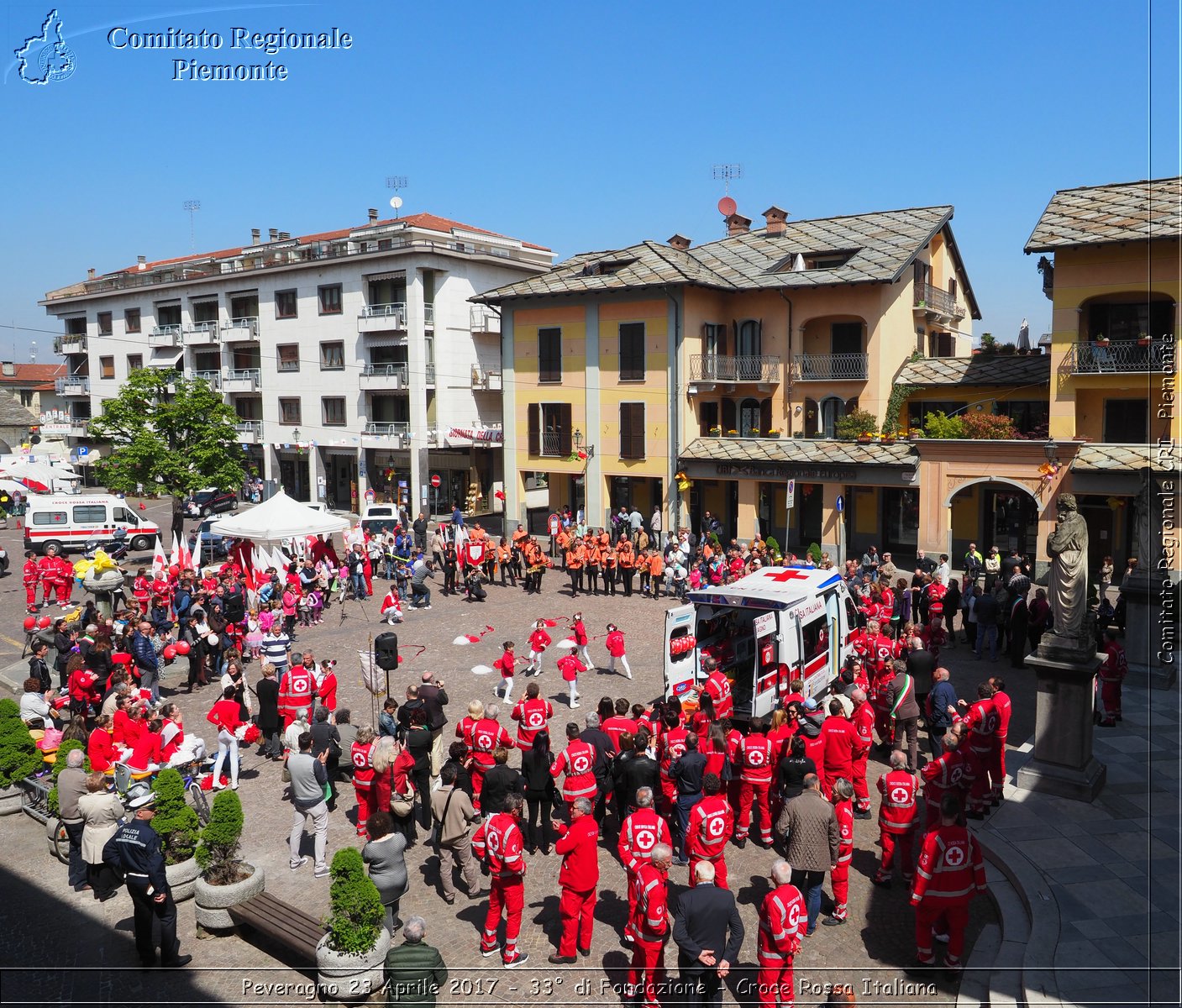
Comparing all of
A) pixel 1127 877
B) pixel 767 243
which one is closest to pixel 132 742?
pixel 1127 877

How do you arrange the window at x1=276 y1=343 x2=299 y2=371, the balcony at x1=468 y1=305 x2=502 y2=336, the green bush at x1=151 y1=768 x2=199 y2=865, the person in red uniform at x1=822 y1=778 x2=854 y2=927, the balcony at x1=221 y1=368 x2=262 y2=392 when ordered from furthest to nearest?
the balcony at x1=221 y1=368 x2=262 y2=392 < the window at x1=276 y1=343 x2=299 y2=371 < the balcony at x1=468 y1=305 x2=502 y2=336 < the green bush at x1=151 y1=768 x2=199 y2=865 < the person in red uniform at x1=822 y1=778 x2=854 y2=927

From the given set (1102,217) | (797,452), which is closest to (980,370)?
(1102,217)

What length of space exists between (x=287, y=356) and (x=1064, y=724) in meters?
44.8

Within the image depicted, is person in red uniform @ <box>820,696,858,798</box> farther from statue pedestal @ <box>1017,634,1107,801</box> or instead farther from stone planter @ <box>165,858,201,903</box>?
stone planter @ <box>165,858,201,903</box>

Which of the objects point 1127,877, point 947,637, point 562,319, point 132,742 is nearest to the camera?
point 1127,877

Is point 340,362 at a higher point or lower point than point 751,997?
higher

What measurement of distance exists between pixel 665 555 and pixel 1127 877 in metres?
18.4

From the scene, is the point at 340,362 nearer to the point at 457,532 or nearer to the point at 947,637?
the point at 457,532

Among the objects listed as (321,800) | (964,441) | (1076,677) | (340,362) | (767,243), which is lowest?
(321,800)

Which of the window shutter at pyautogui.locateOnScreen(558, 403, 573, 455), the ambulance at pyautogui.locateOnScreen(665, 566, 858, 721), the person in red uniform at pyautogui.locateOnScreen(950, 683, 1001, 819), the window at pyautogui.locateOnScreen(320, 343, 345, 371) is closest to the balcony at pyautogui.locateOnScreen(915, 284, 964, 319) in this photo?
the window shutter at pyautogui.locateOnScreen(558, 403, 573, 455)

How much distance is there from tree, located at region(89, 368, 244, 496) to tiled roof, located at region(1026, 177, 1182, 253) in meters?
29.8

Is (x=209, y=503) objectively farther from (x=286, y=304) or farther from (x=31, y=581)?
(x=31, y=581)

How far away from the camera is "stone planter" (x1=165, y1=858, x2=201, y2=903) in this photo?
10.5 meters

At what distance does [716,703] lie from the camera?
13.6m
